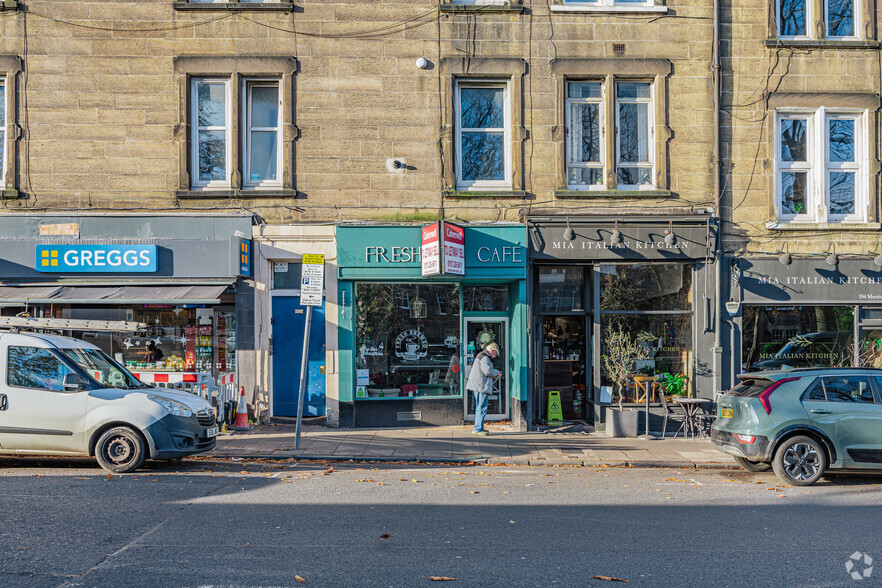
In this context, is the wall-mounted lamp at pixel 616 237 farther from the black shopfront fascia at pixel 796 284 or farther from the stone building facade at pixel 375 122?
the black shopfront fascia at pixel 796 284

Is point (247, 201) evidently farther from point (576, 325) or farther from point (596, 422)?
point (596, 422)

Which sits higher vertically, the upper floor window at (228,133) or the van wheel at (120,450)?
the upper floor window at (228,133)

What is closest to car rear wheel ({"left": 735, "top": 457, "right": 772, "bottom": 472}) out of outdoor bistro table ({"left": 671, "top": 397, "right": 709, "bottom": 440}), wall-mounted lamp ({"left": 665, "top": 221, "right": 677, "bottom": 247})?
outdoor bistro table ({"left": 671, "top": 397, "right": 709, "bottom": 440})

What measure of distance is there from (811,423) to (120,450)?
904 cm

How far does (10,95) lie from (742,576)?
14378 mm

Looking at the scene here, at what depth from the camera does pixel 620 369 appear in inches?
523

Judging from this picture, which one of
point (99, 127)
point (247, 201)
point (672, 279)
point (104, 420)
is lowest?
point (104, 420)

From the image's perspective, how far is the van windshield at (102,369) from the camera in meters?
9.53

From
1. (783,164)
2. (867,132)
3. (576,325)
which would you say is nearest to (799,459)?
(576,325)

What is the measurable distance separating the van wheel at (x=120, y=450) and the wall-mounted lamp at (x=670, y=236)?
31.5ft

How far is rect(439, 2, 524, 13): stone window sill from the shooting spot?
44.2 ft

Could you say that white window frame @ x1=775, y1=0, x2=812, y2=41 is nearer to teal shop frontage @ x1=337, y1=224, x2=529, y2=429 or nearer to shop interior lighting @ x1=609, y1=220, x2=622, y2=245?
shop interior lighting @ x1=609, y1=220, x2=622, y2=245

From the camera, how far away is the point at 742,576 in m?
5.39

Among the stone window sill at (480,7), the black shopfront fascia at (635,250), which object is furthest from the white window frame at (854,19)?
the stone window sill at (480,7)
